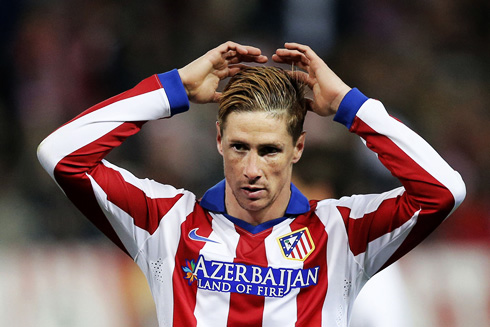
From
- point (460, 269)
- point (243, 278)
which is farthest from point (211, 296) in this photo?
point (460, 269)

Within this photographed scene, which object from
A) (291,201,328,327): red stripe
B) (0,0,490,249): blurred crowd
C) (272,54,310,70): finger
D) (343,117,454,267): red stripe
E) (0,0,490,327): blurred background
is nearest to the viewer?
(343,117,454,267): red stripe

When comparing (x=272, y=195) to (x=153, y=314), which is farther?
(x=153, y=314)

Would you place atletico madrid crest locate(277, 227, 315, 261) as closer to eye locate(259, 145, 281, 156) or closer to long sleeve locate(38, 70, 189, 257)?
eye locate(259, 145, 281, 156)

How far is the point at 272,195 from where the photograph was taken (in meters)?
2.58

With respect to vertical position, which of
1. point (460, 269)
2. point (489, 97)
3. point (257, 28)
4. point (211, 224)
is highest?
point (257, 28)

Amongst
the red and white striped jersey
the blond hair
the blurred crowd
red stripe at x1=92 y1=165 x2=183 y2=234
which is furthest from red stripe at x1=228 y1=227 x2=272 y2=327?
the blurred crowd

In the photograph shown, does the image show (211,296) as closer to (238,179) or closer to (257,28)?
(238,179)

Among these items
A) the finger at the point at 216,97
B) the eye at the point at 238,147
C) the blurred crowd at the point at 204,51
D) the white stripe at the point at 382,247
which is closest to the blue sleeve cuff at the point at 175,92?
the finger at the point at 216,97

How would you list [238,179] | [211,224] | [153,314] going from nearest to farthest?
[238,179], [211,224], [153,314]

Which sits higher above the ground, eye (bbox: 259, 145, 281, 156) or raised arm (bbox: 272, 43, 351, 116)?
raised arm (bbox: 272, 43, 351, 116)

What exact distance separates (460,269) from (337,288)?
2017mm

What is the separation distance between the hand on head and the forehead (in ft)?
0.70

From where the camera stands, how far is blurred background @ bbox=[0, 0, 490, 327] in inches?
198

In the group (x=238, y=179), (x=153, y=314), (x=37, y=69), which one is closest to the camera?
(x=238, y=179)
